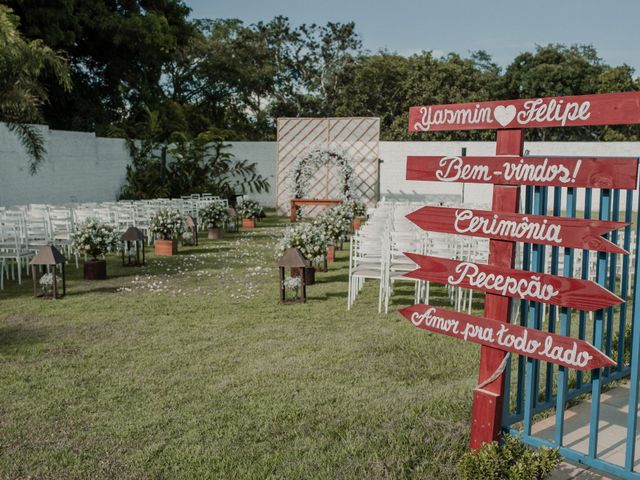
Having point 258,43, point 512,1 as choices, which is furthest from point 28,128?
point 512,1

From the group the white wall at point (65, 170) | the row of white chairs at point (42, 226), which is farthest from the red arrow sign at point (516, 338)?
the white wall at point (65, 170)

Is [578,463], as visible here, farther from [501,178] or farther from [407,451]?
[501,178]

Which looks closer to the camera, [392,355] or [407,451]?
[407,451]

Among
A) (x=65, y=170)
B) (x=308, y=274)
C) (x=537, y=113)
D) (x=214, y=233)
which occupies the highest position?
(x=65, y=170)

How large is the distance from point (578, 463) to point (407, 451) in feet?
2.77

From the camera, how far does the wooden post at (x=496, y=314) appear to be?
2840mm

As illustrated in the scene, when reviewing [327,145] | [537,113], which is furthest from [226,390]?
[327,145]

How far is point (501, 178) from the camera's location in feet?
9.21

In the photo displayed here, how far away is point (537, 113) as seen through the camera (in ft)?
8.90

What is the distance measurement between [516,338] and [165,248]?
365 inches

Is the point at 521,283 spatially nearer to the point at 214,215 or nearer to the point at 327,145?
the point at 214,215

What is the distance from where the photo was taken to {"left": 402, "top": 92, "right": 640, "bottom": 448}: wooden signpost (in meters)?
2.53

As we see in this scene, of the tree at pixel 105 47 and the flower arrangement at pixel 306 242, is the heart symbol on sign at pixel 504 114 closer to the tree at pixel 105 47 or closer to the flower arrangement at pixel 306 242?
the flower arrangement at pixel 306 242

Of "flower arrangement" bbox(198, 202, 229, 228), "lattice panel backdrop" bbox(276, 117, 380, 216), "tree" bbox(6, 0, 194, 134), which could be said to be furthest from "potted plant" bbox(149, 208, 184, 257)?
"tree" bbox(6, 0, 194, 134)
